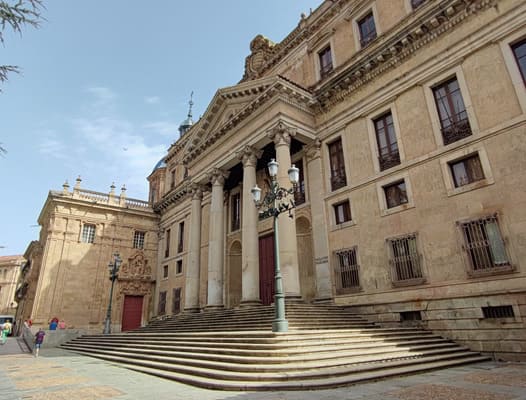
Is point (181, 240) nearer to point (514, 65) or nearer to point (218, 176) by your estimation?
point (218, 176)

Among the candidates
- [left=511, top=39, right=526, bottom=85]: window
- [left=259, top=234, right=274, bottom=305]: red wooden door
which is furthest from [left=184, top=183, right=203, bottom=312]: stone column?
[left=511, top=39, right=526, bottom=85]: window

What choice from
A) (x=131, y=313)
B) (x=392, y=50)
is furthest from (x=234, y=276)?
(x=392, y=50)

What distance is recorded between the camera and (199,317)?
611 inches

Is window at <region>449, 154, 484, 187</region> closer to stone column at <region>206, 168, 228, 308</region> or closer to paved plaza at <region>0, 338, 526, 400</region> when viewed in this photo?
paved plaza at <region>0, 338, 526, 400</region>

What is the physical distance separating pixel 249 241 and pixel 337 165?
555 centimetres

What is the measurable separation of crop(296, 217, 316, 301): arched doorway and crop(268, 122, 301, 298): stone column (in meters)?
2.38

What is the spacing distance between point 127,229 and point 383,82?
2443 cm

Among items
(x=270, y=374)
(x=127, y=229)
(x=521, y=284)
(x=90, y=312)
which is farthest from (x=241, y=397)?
(x=127, y=229)

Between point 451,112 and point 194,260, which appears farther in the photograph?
point 194,260

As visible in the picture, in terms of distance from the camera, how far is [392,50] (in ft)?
45.2

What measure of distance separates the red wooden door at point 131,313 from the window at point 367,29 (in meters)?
25.8

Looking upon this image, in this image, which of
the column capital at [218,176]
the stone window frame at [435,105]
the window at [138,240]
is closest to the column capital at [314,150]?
the column capital at [218,176]

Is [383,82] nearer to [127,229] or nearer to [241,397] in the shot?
[241,397]

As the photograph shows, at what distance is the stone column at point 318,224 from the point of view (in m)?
14.4
